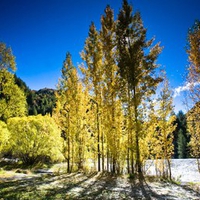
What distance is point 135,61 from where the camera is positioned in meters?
12.8

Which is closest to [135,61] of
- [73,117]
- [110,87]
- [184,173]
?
[110,87]

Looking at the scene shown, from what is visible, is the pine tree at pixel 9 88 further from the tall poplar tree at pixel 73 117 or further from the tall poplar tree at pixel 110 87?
the tall poplar tree at pixel 110 87

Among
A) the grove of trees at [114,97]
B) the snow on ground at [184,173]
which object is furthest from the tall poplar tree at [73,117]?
the snow on ground at [184,173]

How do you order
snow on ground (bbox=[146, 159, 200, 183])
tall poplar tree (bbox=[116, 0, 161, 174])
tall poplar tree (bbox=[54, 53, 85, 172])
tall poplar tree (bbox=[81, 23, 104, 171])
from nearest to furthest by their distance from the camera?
tall poplar tree (bbox=[116, 0, 161, 174]) < tall poplar tree (bbox=[81, 23, 104, 171]) < tall poplar tree (bbox=[54, 53, 85, 172]) < snow on ground (bbox=[146, 159, 200, 183])

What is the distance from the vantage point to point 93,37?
15789mm

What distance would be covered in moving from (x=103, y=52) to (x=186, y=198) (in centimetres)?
1053

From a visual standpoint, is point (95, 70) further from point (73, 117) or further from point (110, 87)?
point (73, 117)

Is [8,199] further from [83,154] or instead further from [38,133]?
[38,133]

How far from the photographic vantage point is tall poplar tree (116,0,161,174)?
484 inches

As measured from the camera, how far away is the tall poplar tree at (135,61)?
1230 centimetres

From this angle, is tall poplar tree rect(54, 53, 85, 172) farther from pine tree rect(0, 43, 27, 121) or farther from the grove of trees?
pine tree rect(0, 43, 27, 121)

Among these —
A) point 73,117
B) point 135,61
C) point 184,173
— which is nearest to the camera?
point 135,61

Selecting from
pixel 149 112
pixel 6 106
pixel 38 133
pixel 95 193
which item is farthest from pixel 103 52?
pixel 38 133

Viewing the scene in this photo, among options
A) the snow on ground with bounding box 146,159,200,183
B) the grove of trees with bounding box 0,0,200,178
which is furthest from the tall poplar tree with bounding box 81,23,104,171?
the snow on ground with bounding box 146,159,200,183
